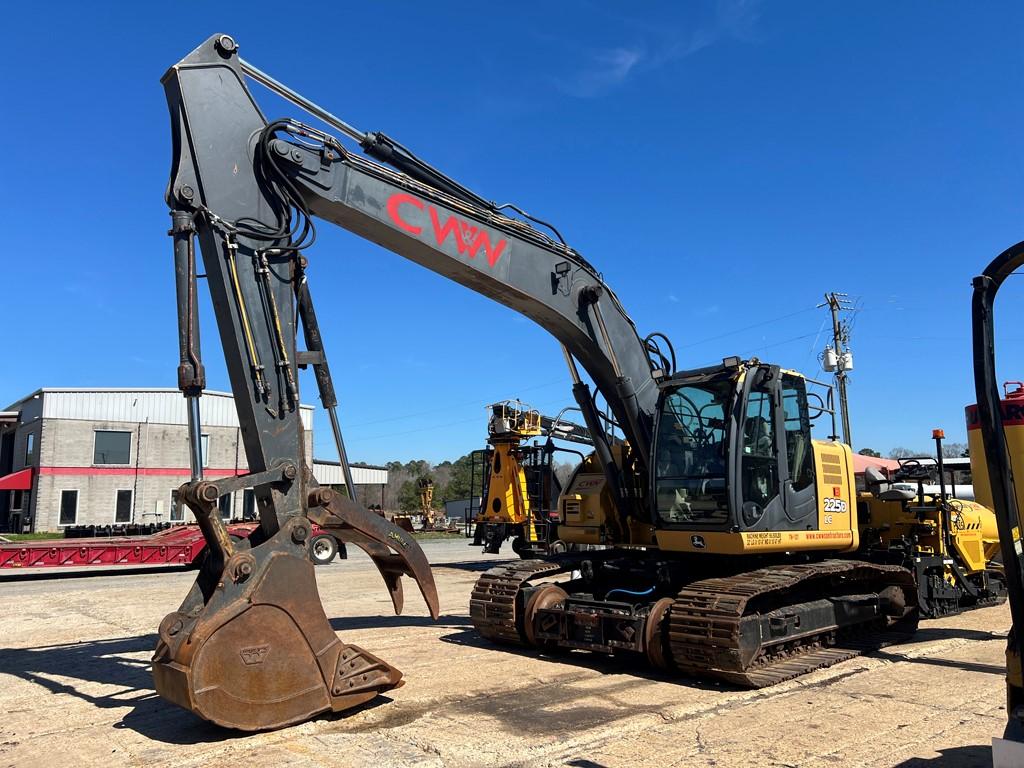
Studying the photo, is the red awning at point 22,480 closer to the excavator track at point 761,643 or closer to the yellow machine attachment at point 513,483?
the yellow machine attachment at point 513,483

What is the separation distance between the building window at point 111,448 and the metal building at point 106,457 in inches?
1.6

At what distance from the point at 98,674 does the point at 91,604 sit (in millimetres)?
6162

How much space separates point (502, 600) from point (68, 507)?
2982 cm

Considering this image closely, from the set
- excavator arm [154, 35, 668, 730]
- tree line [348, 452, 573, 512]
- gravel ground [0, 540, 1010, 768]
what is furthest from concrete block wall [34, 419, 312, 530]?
excavator arm [154, 35, 668, 730]

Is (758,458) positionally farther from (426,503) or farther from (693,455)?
(426,503)

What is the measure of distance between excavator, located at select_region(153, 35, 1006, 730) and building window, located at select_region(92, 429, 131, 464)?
96.6 ft

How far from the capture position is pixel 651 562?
28.5 feet

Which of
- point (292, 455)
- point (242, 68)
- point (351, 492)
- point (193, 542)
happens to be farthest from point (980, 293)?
point (193, 542)

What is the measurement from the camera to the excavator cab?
7.88 meters

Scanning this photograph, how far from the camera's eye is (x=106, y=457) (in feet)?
111

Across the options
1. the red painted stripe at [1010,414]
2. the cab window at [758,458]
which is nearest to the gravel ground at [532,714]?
the cab window at [758,458]

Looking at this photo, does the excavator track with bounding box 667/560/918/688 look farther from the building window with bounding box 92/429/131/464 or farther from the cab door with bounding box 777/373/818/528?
the building window with bounding box 92/429/131/464

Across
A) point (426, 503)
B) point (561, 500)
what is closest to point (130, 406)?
point (426, 503)

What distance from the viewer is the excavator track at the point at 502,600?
8.79m
